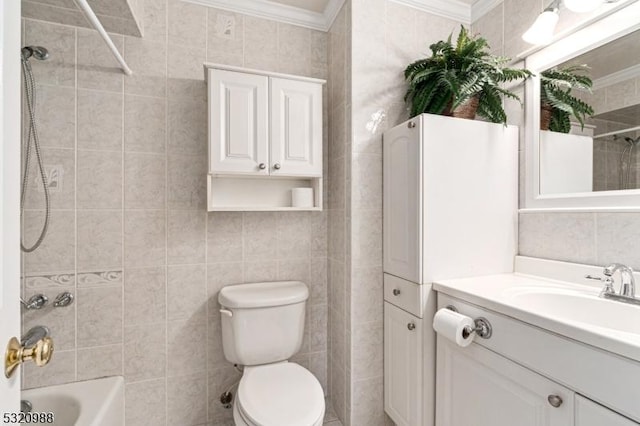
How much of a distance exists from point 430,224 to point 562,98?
0.85m

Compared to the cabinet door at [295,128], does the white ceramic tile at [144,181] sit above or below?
below

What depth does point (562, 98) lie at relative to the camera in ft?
4.52

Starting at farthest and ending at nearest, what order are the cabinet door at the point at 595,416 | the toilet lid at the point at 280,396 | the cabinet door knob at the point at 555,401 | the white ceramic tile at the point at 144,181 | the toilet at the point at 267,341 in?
the white ceramic tile at the point at 144,181, the toilet at the point at 267,341, the toilet lid at the point at 280,396, the cabinet door knob at the point at 555,401, the cabinet door at the point at 595,416

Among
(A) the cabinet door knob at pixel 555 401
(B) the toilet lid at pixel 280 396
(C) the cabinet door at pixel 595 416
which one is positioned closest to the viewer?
(C) the cabinet door at pixel 595 416

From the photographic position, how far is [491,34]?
1.68m

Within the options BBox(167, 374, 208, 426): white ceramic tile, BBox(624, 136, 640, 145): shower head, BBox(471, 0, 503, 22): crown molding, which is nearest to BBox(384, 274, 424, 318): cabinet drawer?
BBox(624, 136, 640, 145): shower head

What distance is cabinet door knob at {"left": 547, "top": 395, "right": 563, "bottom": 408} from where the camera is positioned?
84 centimetres

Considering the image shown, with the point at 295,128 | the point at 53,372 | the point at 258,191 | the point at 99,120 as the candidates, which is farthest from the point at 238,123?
the point at 53,372

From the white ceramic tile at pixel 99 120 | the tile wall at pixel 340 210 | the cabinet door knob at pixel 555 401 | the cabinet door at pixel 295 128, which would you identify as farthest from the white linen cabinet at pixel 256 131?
the cabinet door knob at pixel 555 401

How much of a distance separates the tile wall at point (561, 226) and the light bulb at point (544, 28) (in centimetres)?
9

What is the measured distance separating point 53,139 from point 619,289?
242 cm

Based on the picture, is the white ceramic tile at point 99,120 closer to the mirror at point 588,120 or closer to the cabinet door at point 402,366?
the cabinet door at point 402,366

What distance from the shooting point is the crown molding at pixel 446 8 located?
5.38 ft

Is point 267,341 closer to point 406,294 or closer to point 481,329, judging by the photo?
point 406,294
